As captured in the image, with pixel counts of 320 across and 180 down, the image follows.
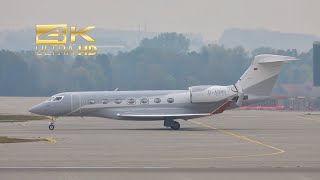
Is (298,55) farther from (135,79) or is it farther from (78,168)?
(78,168)

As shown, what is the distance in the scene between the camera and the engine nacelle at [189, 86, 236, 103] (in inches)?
2339

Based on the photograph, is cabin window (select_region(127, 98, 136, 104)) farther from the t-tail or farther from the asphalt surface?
the t-tail

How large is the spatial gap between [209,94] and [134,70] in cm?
6565

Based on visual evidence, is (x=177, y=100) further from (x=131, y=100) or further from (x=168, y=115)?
(x=131, y=100)

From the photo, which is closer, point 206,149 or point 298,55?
point 206,149

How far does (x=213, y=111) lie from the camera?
2361 inches

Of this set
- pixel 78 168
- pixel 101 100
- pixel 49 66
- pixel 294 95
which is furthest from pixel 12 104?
pixel 78 168

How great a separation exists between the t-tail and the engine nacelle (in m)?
0.83

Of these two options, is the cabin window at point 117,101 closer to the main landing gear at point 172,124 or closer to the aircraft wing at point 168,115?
the aircraft wing at point 168,115

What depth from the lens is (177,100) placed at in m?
60.3

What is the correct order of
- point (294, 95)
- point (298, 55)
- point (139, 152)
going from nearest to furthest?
point (139, 152), point (294, 95), point (298, 55)

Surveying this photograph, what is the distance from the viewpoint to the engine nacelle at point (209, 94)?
59.4 m

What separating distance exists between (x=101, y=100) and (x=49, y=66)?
6173 centimetres

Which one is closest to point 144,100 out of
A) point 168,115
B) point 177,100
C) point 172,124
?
point 168,115
